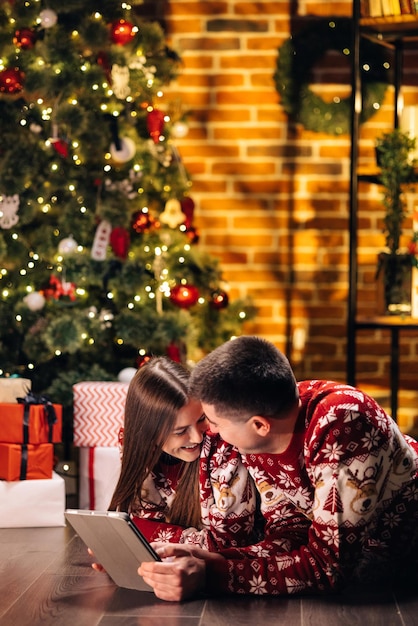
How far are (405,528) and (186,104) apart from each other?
2.60 meters

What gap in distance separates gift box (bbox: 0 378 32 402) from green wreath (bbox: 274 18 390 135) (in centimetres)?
175

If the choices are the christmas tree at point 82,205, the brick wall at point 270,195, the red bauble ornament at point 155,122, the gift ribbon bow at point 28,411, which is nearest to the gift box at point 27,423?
the gift ribbon bow at point 28,411

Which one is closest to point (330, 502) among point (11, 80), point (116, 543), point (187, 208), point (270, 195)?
point (116, 543)

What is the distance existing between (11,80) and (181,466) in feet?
5.97

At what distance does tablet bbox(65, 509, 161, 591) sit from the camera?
244 cm

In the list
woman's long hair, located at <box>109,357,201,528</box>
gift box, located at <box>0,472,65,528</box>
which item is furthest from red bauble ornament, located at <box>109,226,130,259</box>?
woman's long hair, located at <box>109,357,201,528</box>

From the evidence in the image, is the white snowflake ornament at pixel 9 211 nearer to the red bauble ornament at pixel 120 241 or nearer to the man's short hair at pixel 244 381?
the red bauble ornament at pixel 120 241

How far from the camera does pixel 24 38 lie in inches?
160

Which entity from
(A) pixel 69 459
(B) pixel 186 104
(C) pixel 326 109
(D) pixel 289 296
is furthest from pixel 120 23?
(A) pixel 69 459

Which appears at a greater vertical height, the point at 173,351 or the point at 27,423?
the point at 173,351

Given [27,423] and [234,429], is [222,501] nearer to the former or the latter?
[234,429]

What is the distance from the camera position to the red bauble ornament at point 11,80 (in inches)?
159

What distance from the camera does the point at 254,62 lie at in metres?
4.65

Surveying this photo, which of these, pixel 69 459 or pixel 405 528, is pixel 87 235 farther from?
pixel 405 528
